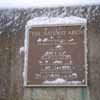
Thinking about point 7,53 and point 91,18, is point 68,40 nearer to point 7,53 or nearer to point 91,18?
point 91,18

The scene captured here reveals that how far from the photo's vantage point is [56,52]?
16.9 feet

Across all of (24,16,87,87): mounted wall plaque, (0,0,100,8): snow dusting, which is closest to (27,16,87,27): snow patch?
(24,16,87,87): mounted wall plaque

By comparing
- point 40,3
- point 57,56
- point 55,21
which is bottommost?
point 57,56

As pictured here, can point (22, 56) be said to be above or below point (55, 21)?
below

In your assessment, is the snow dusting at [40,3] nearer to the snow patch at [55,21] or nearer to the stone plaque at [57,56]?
the snow patch at [55,21]

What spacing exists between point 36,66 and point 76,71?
1.82ft

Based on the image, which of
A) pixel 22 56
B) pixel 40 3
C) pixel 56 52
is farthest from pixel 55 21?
pixel 22 56

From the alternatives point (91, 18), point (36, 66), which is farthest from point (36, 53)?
point (91, 18)

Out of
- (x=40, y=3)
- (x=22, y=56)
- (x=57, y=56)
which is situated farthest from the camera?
(x=40, y=3)

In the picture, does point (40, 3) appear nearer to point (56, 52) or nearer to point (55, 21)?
point (55, 21)

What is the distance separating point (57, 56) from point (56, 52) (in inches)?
2.3

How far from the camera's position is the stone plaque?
16.6ft

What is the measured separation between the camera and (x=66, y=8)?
17.6 ft

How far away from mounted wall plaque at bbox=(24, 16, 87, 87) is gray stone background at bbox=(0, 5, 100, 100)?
0.27 feet
